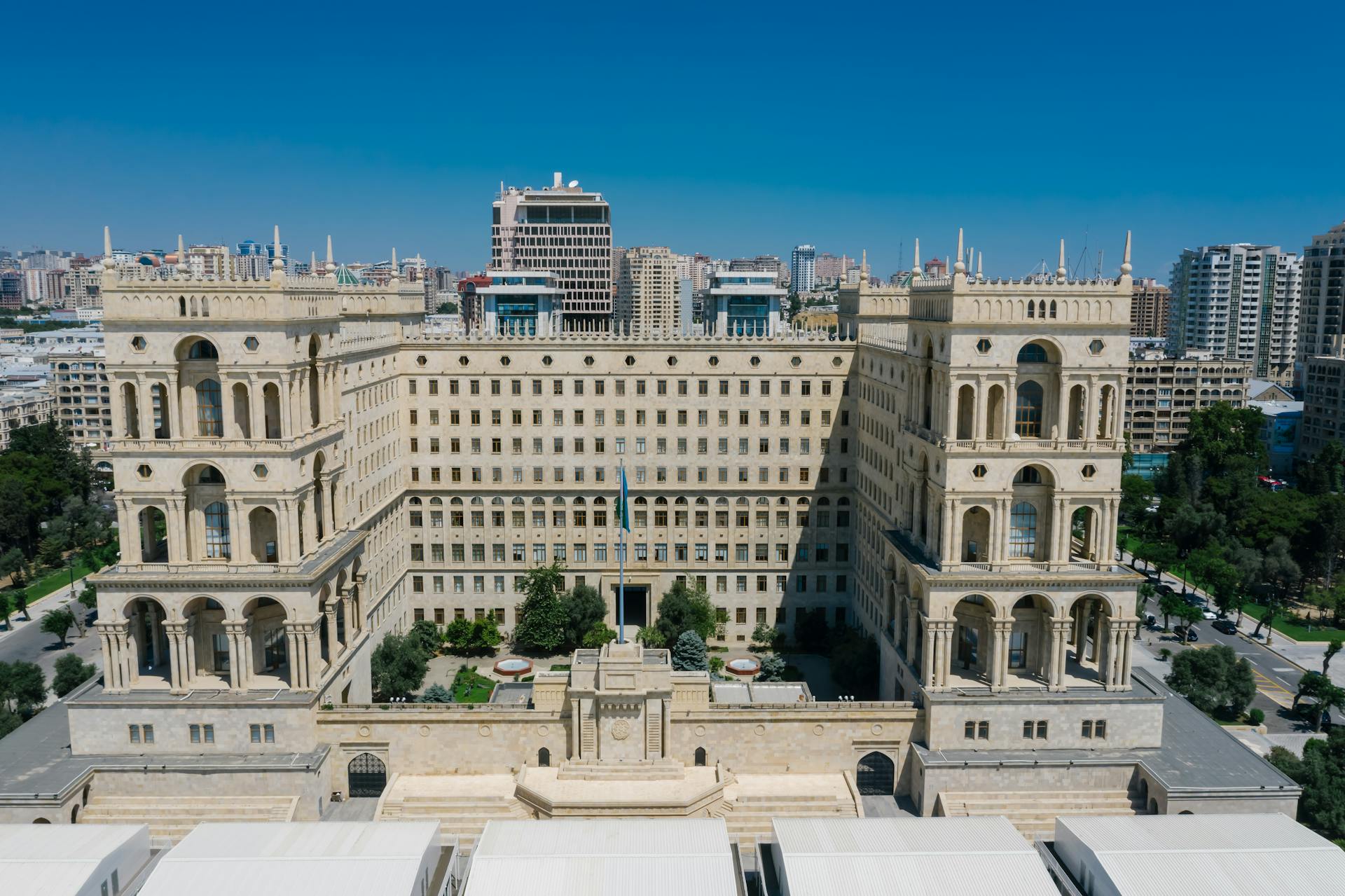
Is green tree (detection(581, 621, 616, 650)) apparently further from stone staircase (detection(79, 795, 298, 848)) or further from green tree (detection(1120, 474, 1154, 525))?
green tree (detection(1120, 474, 1154, 525))

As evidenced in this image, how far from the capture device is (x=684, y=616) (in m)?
83.4

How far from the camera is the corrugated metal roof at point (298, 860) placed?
45125 mm

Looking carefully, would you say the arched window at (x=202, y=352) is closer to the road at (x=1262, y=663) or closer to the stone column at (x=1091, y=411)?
the stone column at (x=1091, y=411)

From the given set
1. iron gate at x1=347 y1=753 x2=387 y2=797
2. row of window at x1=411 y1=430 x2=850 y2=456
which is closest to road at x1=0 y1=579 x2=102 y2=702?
iron gate at x1=347 y1=753 x2=387 y2=797

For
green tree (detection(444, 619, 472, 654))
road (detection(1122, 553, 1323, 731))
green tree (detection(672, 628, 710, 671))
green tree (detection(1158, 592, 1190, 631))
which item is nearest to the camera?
road (detection(1122, 553, 1323, 731))

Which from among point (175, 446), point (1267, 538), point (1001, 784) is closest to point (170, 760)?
point (175, 446)

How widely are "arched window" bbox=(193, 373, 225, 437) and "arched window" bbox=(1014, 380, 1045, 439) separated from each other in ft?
157

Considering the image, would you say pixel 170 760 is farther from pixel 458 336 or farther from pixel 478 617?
pixel 458 336

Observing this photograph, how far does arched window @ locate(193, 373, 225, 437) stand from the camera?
61344mm

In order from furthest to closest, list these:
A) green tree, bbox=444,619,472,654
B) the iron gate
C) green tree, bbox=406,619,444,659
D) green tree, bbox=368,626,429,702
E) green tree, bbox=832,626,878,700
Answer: green tree, bbox=444,619,472,654
green tree, bbox=406,619,444,659
green tree, bbox=832,626,878,700
green tree, bbox=368,626,429,702
the iron gate

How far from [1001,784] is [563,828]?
2609 centimetres

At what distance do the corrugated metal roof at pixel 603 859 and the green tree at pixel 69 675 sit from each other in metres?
38.7

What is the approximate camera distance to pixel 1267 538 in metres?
108

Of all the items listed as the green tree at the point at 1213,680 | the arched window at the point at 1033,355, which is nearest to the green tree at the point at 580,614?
the arched window at the point at 1033,355
